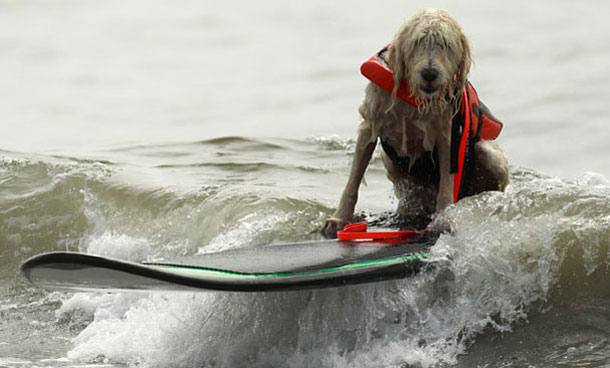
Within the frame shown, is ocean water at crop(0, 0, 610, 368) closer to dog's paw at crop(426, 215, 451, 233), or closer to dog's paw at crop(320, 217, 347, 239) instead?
dog's paw at crop(426, 215, 451, 233)

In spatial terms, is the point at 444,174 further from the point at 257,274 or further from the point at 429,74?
the point at 257,274

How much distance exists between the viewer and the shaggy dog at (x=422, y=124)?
4.62 metres

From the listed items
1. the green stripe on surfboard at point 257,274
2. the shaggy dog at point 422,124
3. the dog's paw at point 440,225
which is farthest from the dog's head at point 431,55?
the green stripe on surfboard at point 257,274

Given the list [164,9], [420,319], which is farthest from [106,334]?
[164,9]

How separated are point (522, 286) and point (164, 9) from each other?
15562 mm

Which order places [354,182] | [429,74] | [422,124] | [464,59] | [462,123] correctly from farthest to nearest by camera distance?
[354,182] → [462,123] → [422,124] → [464,59] → [429,74]

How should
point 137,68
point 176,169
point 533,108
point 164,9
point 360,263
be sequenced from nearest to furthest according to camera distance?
point 360,263 < point 176,169 < point 533,108 < point 137,68 < point 164,9

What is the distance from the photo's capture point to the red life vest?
4.88 meters

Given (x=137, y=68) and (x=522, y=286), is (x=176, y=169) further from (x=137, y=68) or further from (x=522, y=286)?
(x=137, y=68)

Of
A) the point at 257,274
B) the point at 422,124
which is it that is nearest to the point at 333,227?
the point at 422,124

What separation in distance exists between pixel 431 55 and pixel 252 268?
1.33 metres

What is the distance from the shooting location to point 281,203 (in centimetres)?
664

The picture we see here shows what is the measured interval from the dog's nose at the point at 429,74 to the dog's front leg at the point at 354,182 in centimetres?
55

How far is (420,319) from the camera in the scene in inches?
186
